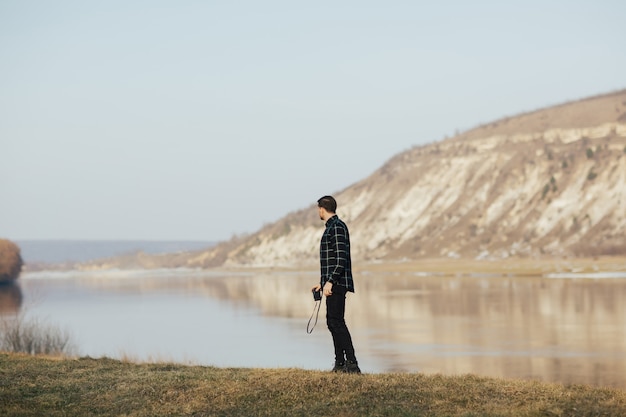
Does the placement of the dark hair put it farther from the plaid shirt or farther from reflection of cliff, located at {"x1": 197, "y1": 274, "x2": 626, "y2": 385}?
reflection of cliff, located at {"x1": 197, "y1": 274, "x2": 626, "y2": 385}

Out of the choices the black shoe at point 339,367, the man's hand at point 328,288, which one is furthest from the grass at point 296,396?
the man's hand at point 328,288

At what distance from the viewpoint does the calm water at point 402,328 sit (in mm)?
25984

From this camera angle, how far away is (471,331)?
34469 millimetres

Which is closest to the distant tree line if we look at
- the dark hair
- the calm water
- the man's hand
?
the calm water

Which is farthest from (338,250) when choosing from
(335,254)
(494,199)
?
(494,199)

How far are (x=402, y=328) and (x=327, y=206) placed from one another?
22455 millimetres

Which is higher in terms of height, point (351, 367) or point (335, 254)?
point (335, 254)

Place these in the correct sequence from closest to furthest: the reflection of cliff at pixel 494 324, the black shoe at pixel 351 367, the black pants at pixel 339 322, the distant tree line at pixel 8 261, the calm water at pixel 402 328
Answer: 1. the black pants at pixel 339 322
2. the black shoe at pixel 351 367
3. the reflection of cliff at pixel 494 324
4. the calm water at pixel 402 328
5. the distant tree line at pixel 8 261

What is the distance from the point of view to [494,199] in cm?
11075

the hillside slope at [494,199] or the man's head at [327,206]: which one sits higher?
the hillside slope at [494,199]

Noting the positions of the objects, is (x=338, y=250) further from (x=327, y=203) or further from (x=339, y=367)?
(x=339, y=367)

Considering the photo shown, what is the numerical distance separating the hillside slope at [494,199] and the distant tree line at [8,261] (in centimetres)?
3070

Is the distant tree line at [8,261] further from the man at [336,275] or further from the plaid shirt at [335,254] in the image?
the plaid shirt at [335,254]

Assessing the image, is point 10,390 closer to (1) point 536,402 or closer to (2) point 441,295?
(1) point 536,402
